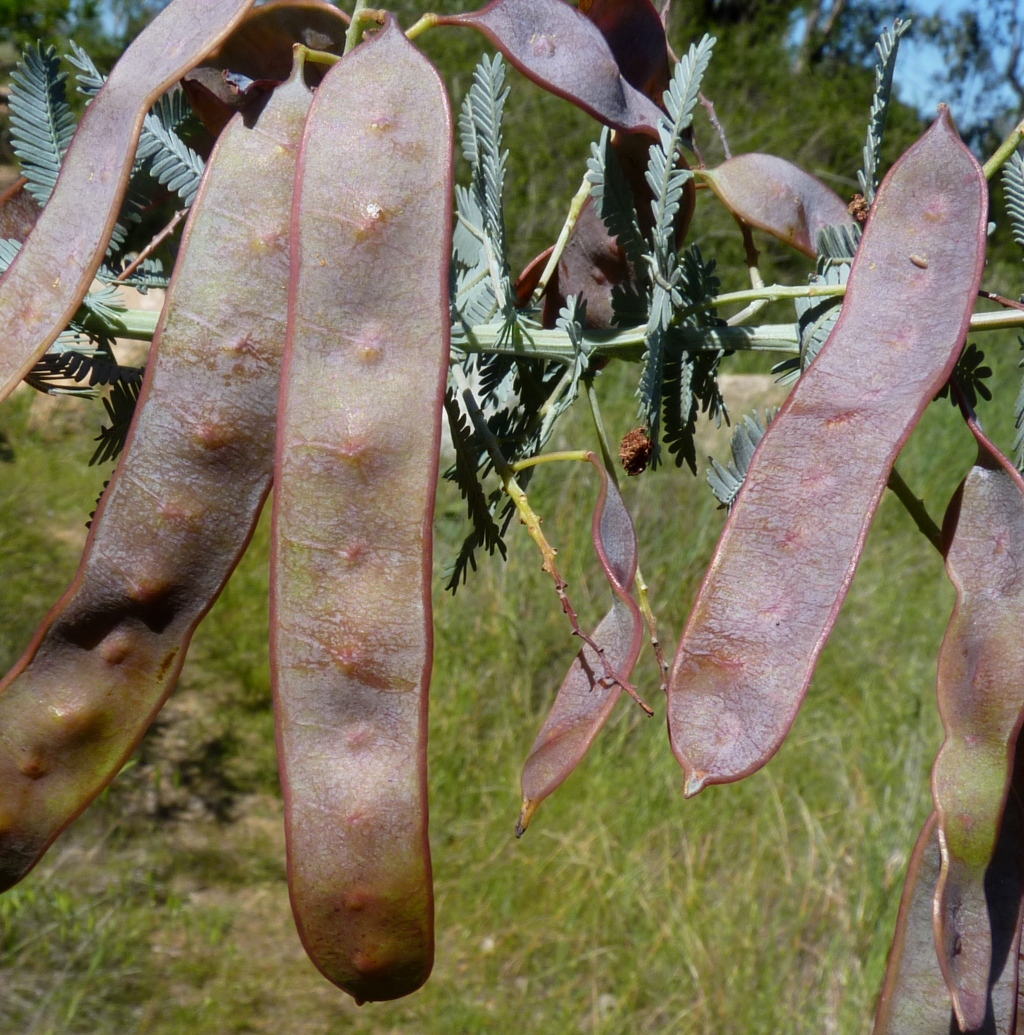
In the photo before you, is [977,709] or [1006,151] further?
[1006,151]

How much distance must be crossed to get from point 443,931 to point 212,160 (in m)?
2.94

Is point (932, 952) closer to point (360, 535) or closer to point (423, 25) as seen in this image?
point (360, 535)

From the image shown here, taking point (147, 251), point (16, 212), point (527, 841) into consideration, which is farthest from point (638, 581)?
point (527, 841)

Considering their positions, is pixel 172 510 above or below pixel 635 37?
below

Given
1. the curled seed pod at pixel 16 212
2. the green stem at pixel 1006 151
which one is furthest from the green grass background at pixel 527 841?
the green stem at pixel 1006 151

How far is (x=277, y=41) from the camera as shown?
67cm

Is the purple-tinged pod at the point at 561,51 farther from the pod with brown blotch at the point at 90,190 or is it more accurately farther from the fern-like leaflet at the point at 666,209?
the pod with brown blotch at the point at 90,190

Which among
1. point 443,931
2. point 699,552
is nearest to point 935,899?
point 443,931

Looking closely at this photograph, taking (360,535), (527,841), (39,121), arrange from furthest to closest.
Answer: (527,841)
(39,121)
(360,535)

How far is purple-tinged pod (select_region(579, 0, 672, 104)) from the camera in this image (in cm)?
72

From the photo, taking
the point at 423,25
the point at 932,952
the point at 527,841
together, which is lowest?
the point at 527,841

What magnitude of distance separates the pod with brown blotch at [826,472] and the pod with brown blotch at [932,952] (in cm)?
17

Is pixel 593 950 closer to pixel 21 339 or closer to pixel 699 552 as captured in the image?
pixel 699 552

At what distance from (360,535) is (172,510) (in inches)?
5.3
